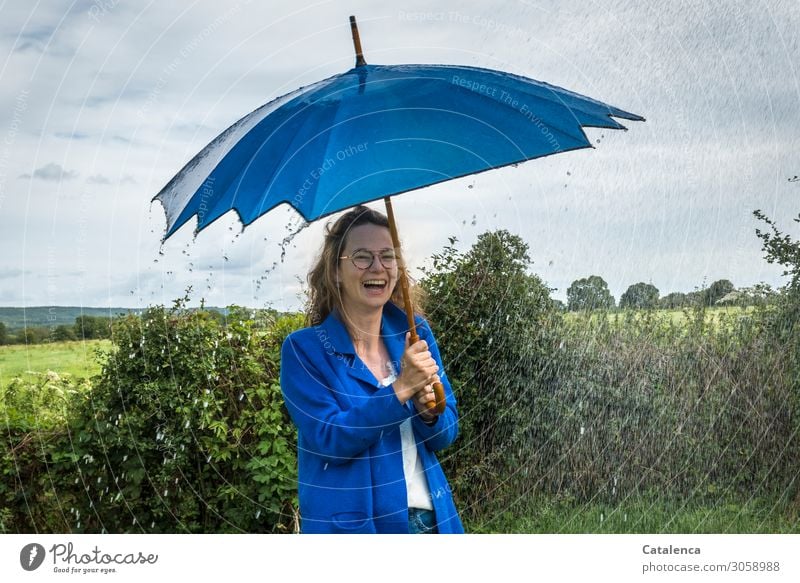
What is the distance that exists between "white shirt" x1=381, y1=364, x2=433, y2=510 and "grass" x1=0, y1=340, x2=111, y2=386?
7.66 ft

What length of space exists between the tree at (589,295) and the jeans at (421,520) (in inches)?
83.3

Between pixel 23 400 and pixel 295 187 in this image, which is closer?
pixel 295 187

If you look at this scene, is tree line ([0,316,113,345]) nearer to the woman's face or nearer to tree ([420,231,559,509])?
tree ([420,231,559,509])

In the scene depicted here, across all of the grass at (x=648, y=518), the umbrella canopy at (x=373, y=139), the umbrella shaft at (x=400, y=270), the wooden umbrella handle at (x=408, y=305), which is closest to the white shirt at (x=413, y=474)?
the wooden umbrella handle at (x=408, y=305)

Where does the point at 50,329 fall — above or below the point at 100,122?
below

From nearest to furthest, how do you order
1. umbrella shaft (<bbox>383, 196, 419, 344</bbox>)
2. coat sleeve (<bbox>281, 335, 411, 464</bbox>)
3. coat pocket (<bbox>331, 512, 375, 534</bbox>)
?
coat sleeve (<bbox>281, 335, 411, 464</bbox>) < coat pocket (<bbox>331, 512, 375, 534</bbox>) < umbrella shaft (<bbox>383, 196, 419, 344</bbox>)

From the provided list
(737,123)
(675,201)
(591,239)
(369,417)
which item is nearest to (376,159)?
(369,417)

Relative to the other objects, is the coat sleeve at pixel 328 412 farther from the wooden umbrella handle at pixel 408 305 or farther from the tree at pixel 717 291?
the tree at pixel 717 291

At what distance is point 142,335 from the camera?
165 inches

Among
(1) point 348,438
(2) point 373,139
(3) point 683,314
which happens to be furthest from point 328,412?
(3) point 683,314

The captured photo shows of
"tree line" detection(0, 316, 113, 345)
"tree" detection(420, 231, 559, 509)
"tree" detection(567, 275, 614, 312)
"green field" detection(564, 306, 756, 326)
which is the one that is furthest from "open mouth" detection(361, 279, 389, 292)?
"green field" detection(564, 306, 756, 326)

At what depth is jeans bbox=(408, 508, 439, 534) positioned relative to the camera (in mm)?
2526

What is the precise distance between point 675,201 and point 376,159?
229cm

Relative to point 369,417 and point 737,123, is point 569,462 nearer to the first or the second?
point 737,123
